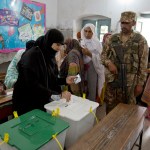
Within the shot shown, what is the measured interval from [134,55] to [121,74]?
231 millimetres

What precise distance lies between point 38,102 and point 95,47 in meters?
1.71

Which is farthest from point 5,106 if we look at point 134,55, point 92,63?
point 92,63

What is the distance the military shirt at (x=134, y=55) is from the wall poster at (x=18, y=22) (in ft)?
6.48

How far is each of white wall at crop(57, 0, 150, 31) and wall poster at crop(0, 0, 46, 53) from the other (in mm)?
590

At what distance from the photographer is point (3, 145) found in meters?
0.75

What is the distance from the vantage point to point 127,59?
5.83 feet

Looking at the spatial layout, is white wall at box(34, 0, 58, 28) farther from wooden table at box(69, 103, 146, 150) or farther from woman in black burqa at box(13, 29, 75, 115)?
wooden table at box(69, 103, 146, 150)

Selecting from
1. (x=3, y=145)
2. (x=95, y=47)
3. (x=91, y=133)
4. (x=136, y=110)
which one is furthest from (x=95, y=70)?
(x=3, y=145)

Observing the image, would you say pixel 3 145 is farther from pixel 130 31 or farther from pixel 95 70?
pixel 95 70

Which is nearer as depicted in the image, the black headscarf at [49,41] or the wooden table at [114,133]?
the wooden table at [114,133]

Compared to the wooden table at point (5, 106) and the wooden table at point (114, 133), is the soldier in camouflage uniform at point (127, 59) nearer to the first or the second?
the wooden table at point (114, 133)

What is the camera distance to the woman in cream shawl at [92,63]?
2766 mm

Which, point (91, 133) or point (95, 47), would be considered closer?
point (91, 133)

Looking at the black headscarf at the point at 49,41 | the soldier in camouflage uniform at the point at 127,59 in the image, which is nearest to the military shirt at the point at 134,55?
the soldier in camouflage uniform at the point at 127,59
